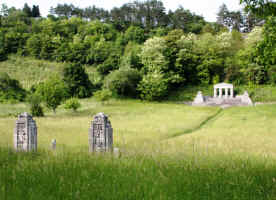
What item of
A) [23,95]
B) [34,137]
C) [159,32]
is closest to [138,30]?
[159,32]

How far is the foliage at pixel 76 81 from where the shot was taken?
6053 cm

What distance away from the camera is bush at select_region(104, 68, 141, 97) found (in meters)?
59.8

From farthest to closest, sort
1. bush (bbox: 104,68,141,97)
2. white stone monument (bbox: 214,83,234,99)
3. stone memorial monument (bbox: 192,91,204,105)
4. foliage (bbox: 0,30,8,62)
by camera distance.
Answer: foliage (bbox: 0,30,8,62), white stone monument (bbox: 214,83,234,99), bush (bbox: 104,68,141,97), stone memorial monument (bbox: 192,91,204,105)

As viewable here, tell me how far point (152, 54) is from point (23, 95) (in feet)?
110

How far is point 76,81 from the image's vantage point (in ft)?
200

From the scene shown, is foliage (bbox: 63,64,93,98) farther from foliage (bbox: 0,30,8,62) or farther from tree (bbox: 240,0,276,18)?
tree (bbox: 240,0,276,18)

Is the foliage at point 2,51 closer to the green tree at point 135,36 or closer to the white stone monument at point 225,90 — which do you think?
the green tree at point 135,36

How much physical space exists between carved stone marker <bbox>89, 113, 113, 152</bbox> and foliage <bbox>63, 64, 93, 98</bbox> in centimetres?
5084

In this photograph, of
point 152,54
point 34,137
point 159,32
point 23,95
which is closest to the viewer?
point 34,137

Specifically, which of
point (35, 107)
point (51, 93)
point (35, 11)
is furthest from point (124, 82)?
point (35, 11)

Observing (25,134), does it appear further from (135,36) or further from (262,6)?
(135,36)

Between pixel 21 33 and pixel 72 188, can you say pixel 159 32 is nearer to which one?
pixel 21 33

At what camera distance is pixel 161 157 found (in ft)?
22.1

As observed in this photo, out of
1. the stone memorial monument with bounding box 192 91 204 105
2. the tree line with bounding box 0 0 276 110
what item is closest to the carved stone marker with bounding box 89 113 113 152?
the tree line with bounding box 0 0 276 110
